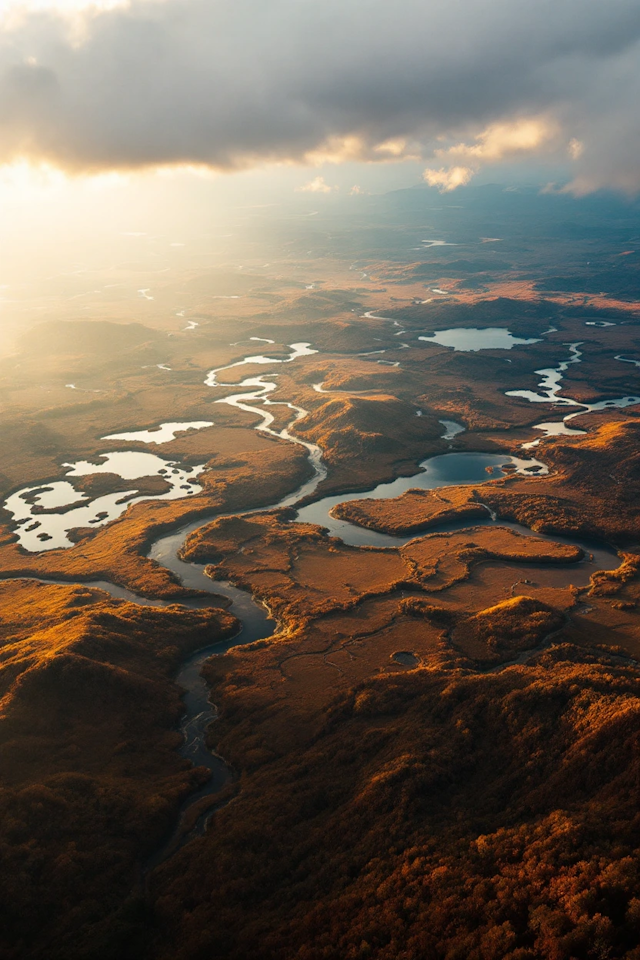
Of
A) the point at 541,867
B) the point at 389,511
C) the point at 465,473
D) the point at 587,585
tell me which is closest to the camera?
the point at 541,867

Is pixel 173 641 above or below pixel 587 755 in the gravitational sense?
below

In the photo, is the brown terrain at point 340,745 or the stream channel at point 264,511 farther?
the stream channel at point 264,511

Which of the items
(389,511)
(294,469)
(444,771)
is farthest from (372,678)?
(294,469)

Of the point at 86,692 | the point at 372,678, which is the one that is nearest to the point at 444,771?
the point at 372,678

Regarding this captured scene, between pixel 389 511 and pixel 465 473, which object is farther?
pixel 465 473

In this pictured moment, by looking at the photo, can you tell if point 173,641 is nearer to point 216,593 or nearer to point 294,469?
point 216,593

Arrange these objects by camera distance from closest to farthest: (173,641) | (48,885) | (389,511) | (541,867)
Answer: (541,867) → (48,885) → (173,641) → (389,511)

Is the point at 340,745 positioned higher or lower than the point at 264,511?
lower

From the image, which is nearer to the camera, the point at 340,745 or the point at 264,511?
the point at 340,745

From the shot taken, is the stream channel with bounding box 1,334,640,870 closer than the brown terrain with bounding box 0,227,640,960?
No

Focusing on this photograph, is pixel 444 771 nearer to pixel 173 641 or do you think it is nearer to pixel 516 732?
pixel 516 732
